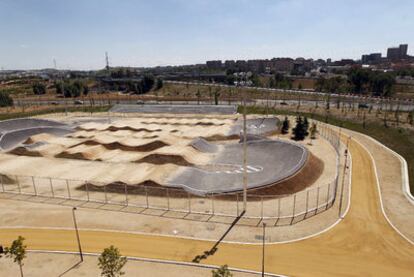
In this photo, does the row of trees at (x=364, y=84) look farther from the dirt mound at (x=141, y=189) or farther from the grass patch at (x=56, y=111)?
the dirt mound at (x=141, y=189)

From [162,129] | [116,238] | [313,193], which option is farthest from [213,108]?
[116,238]

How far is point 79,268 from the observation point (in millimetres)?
22312

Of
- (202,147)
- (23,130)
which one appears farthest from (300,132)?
(23,130)

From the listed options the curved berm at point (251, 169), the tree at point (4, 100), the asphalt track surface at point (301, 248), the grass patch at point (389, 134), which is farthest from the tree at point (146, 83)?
the asphalt track surface at point (301, 248)

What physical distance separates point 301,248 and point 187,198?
14024 mm

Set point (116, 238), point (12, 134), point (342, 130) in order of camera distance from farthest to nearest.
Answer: point (342, 130) → point (12, 134) → point (116, 238)

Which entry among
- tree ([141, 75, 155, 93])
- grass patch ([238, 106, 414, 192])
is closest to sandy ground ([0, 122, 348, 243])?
grass patch ([238, 106, 414, 192])

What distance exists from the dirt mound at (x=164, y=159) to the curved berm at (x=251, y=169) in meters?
3.11

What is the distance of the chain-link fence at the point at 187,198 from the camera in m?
30.4

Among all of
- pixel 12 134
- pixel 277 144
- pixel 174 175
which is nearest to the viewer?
pixel 174 175

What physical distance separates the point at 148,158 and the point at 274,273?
28.2 meters

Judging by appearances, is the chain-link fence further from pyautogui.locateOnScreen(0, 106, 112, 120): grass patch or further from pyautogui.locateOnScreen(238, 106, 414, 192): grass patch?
pyautogui.locateOnScreen(0, 106, 112, 120): grass patch

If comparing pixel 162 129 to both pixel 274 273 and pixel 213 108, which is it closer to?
pixel 213 108

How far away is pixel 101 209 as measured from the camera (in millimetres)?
31578
